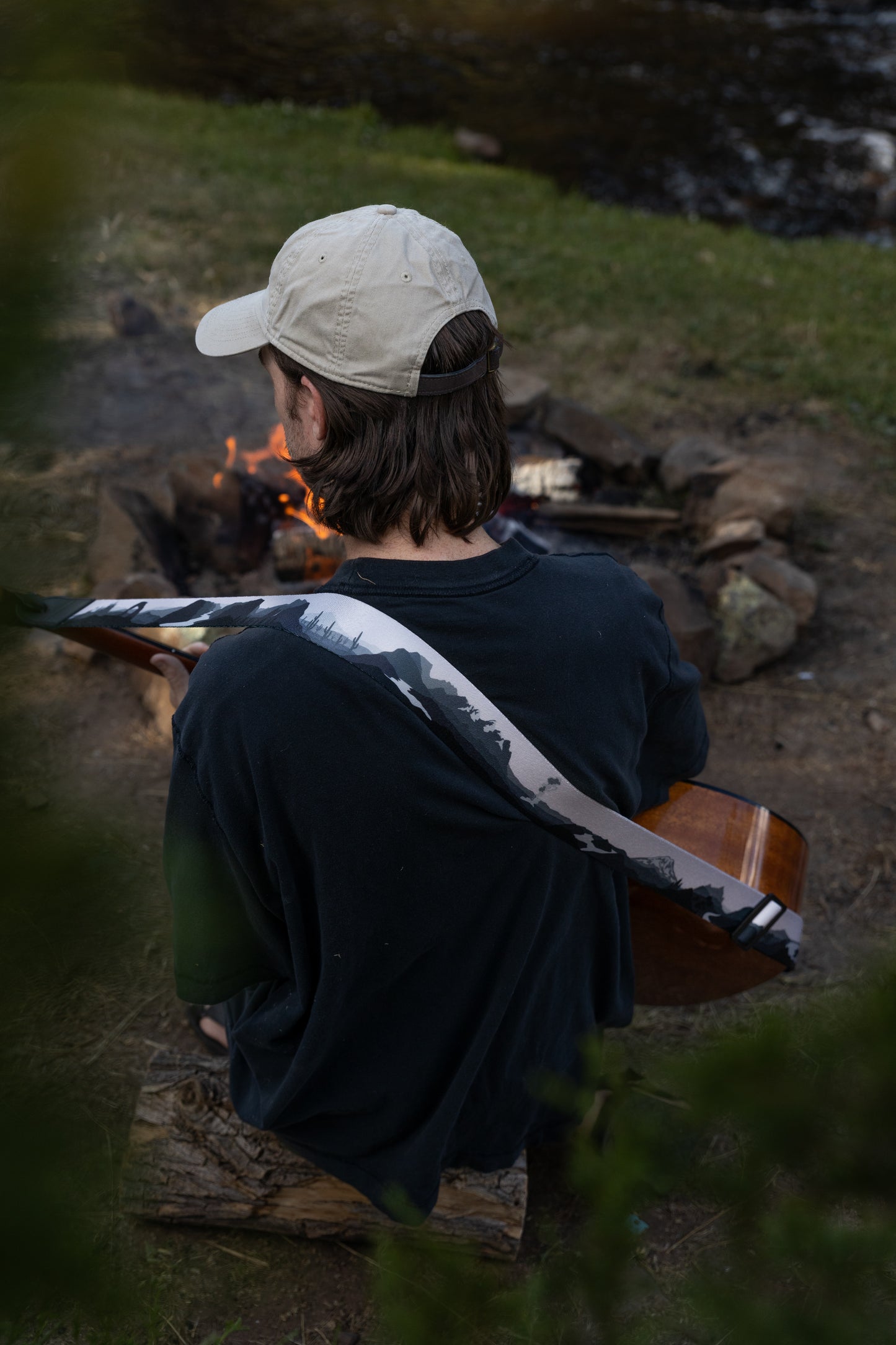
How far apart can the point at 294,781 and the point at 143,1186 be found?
117cm

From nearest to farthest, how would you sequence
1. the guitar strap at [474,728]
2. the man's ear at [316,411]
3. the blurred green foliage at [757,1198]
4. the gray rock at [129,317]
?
the blurred green foliage at [757,1198] → the guitar strap at [474,728] → the man's ear at [316,411] → the gray rock at [129,317]

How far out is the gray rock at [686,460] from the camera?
456cm

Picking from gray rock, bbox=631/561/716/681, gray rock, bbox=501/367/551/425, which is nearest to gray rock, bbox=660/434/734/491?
gray rock, bbox=501/367/551/425

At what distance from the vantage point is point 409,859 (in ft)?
4.90

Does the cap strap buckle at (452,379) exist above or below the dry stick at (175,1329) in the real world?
above

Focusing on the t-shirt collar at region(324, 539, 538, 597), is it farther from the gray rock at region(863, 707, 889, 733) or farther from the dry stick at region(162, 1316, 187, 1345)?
the gray rock at region(863, 707, 889, 733)

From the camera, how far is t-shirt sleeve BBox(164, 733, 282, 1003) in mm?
1364

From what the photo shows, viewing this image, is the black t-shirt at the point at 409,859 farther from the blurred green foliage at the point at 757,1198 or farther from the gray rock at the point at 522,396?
the gray rock at the point at 522,396

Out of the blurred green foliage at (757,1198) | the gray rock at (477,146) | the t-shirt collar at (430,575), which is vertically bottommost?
the gray rock at (477,146)

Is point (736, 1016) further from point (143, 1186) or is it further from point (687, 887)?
point (143, 1186)

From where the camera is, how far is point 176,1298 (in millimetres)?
1970

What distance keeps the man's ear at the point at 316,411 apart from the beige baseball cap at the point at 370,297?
0.04 m

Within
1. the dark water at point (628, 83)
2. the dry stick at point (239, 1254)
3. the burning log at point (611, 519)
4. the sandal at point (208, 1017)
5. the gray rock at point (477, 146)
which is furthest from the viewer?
the gray rock at point (477, 146)

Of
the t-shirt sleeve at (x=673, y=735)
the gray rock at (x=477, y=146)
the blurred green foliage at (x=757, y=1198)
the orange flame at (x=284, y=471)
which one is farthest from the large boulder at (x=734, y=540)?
the gray rock at (x=477, y=146)
